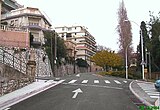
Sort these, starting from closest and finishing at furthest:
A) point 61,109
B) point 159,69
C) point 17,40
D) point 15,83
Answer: point 61,109, point 15,83, point 17,40, point 159,69

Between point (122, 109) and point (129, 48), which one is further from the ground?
point (129, 48)

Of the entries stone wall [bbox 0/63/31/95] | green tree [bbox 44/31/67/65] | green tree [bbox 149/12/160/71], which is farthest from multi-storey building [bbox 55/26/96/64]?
stone wall [bbox 0/63/31/95]

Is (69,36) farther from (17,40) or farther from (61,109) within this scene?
(61,109)

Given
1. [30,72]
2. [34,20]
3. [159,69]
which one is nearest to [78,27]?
[34,20]

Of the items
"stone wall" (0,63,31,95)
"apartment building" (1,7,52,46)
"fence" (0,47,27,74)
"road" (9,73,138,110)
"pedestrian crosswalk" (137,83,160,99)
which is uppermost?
"apartment building" (1,7,52,46)

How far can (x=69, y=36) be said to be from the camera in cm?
13850

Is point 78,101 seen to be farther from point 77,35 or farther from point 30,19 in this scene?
point 77,35

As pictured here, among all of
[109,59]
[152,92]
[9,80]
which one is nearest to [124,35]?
[109,59]

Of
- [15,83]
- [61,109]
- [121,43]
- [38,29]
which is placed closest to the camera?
[61,109]

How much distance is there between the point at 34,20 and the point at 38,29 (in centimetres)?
277

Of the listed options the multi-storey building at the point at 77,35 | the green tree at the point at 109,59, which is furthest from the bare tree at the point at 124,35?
the multi-storey building at the point at 77,35

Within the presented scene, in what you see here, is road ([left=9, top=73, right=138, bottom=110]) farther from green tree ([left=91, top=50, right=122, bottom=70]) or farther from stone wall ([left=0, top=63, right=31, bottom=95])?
green tree ([left=91, top=50, right=122, bottom=70])

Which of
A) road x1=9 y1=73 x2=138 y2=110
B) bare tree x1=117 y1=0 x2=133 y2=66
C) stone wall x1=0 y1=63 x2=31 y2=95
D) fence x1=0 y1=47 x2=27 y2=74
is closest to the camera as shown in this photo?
road x1=9 y1=73 x2=138 y2=110

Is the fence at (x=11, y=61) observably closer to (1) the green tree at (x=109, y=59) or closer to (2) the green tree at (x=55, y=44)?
(2) the green tree at (x=55, y=44)
